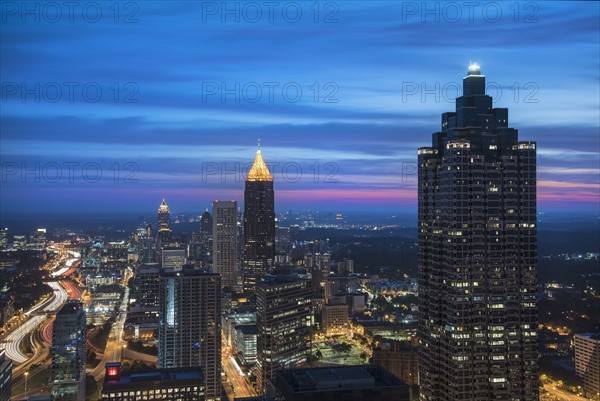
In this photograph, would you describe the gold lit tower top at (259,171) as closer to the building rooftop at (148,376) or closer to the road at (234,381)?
the road at (234,381)

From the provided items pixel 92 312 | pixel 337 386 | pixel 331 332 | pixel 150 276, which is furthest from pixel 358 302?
pixel 337 386

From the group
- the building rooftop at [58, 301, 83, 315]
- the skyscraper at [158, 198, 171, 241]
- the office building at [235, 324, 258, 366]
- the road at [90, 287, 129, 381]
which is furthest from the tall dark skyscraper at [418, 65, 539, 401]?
the skyscraper at [158, 198, 171, 241]

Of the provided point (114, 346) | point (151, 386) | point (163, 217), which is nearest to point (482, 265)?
point (151, 386)

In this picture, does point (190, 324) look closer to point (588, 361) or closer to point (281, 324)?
point (281, 324)

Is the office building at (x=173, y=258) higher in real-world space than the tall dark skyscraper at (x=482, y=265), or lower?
lower

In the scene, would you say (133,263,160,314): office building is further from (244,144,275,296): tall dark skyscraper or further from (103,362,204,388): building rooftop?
(103,362,204,388): building rooftop

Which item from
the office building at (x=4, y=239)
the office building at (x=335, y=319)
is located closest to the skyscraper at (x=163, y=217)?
the office building at (x=4, y=239)
